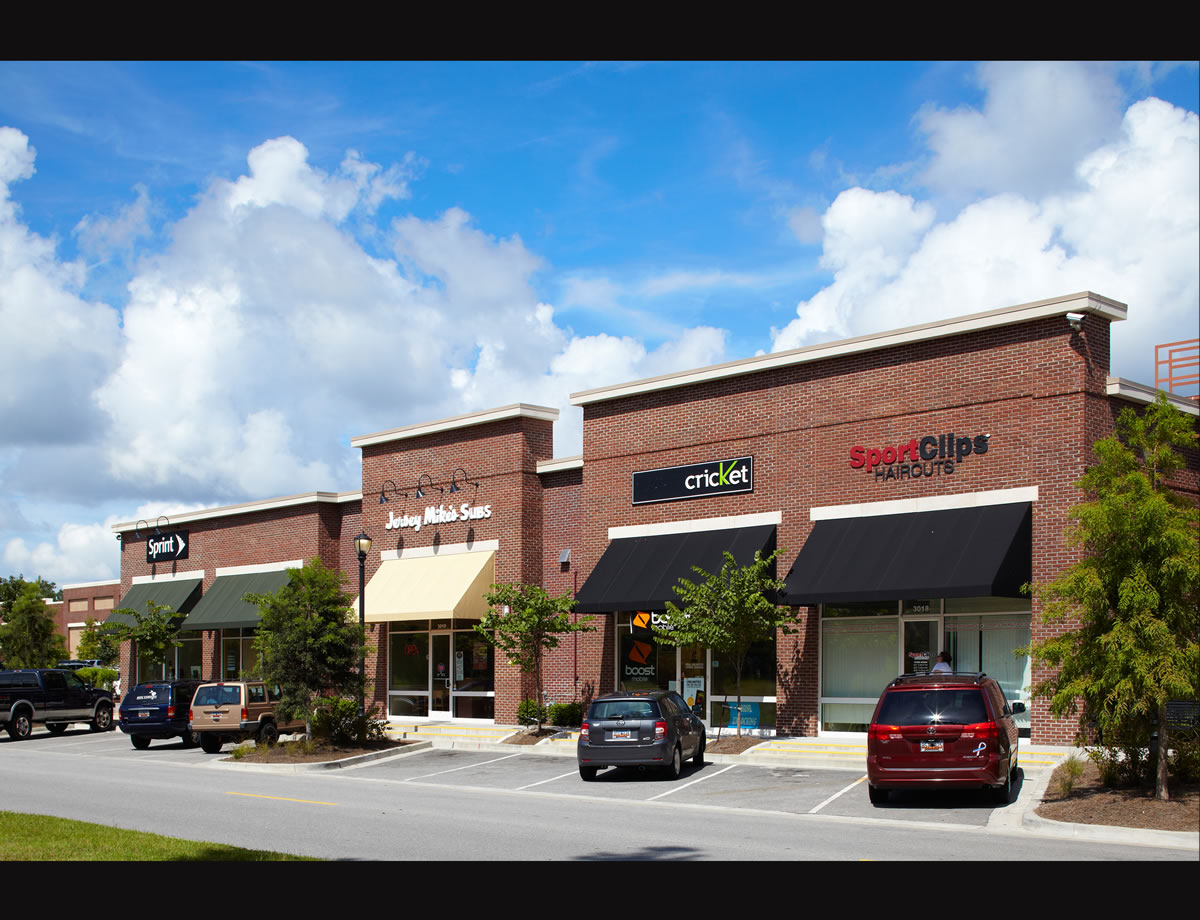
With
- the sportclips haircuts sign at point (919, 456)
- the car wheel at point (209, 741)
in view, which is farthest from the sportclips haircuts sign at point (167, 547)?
the sportclips haircuts sign at point (919, 456)

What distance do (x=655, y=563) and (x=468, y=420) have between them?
8.28 m

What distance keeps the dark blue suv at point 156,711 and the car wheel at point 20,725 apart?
562cm

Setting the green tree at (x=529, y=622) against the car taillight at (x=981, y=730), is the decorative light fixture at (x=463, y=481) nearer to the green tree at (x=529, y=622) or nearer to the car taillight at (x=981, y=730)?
the green tree at (x=529, y=622)

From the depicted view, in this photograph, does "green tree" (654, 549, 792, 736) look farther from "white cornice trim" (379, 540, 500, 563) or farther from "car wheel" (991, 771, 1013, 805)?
"white cornice trim" (379, 540, 500, 563)

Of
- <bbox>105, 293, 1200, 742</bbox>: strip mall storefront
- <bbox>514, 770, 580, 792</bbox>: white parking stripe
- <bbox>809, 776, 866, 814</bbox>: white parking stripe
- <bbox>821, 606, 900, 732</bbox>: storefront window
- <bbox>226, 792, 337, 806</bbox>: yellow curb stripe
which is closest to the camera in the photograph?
<bbox>809, 776, 866, 814</bbox>: white parking stripe

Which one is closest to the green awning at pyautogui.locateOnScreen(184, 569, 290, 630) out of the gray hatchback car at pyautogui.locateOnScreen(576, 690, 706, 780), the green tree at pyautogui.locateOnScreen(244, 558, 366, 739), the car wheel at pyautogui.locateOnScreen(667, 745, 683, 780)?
the green tree at pyautogui.locateOnScreen(244, 558, 366, 739)

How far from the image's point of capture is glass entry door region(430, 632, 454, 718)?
113 ft

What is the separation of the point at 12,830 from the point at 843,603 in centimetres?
1610

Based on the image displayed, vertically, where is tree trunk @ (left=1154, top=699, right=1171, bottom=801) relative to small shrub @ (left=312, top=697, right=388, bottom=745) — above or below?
above

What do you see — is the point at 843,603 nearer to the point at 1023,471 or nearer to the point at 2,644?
the point at 1023,471

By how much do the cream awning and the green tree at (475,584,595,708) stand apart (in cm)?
281

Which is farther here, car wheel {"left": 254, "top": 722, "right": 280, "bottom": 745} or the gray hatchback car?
car wheel {"left": 254, "top": 722, "right": 280, "bottom": 745}

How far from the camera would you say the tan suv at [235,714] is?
3005cm

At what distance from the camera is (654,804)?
764 inches
